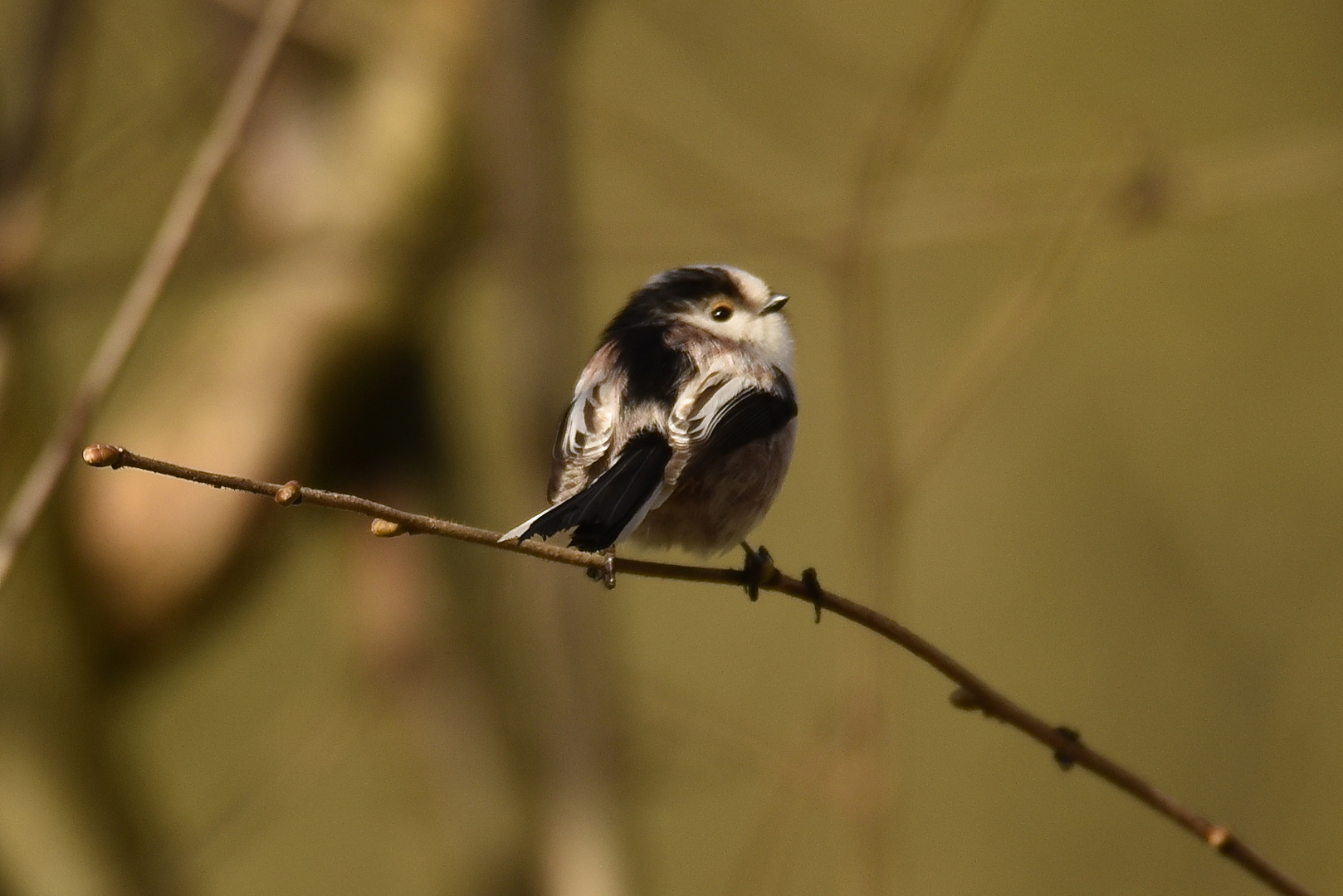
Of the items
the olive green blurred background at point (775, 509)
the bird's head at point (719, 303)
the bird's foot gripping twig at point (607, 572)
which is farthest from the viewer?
the olive green blurred background at point (775, 509)

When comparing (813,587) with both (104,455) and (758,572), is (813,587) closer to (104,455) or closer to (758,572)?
(758,572)

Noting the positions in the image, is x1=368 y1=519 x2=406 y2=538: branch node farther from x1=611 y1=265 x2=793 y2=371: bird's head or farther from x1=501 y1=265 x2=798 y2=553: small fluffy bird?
x1=611 y1=265 x2=793 y2=371: bird's head

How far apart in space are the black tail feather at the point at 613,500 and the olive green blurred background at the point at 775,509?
1.65 feet

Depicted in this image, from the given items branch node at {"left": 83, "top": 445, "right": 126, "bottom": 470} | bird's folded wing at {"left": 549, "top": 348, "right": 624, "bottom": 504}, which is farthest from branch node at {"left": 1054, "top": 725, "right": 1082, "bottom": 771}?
branch node at {"left": 83, "top": 445, "right": 126, "bottom": 470}

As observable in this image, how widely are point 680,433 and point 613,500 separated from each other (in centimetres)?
27

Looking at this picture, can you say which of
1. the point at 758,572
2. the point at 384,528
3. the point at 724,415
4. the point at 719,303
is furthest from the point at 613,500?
the point at 719,303

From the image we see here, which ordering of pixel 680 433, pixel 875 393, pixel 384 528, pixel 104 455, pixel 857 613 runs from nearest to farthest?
pixel 104 455 → pixel 384 528 → pixel 857 613 → pixel 680 433 → pixel 875 393

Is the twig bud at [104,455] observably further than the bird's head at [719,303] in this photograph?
No

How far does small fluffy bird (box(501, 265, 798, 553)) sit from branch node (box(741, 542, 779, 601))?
0.38 feet

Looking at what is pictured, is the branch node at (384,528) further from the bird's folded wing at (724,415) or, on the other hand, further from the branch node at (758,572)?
the bird's folded wing at (724,415)

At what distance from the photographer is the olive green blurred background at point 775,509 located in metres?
2.73

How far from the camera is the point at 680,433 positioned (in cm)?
192

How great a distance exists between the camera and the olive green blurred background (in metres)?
2.73

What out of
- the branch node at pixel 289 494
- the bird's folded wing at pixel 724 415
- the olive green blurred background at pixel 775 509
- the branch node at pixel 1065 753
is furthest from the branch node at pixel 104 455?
the olive green blurred background at pixel 775 509
